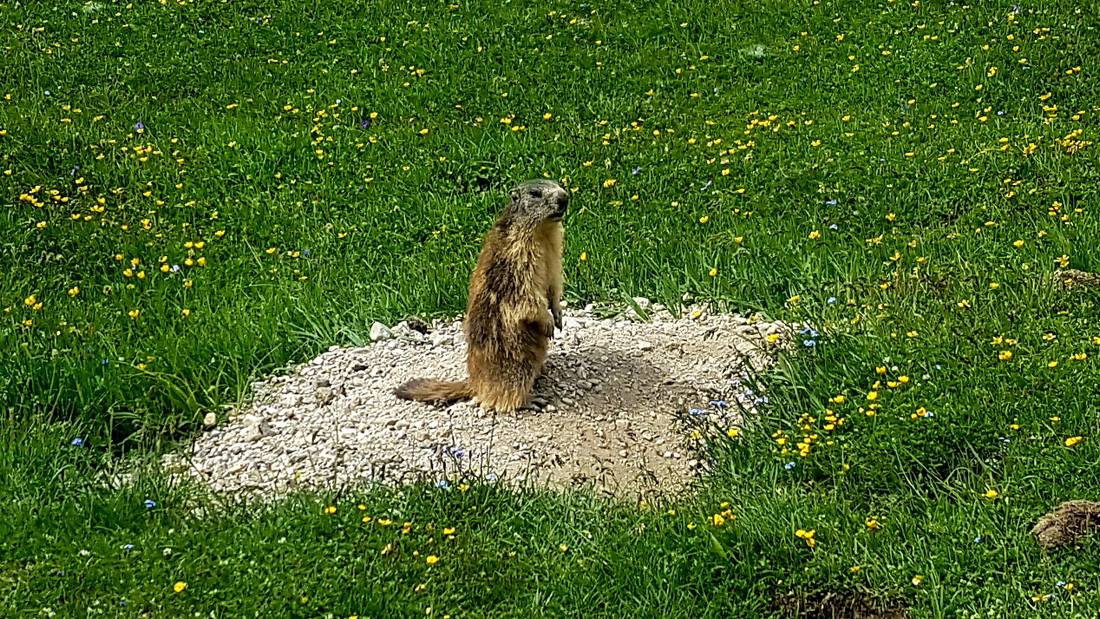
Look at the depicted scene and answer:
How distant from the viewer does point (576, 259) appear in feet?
29.5

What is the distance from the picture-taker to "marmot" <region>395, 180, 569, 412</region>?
701cm

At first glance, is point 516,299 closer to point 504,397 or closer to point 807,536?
point 504,397

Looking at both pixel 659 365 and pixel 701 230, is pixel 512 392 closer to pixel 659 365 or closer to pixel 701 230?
pixel 659 365

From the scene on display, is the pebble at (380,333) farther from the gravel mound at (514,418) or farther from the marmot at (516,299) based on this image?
the marmot at (516,299)

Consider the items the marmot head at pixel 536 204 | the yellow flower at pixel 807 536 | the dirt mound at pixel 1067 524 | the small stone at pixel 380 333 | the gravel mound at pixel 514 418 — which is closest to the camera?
the dirt mound at pixel 1067 524

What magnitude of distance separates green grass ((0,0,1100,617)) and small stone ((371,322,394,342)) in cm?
17

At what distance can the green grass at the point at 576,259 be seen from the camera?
5.73 metres

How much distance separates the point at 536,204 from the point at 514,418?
1.09 m

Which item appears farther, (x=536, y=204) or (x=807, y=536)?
(x=536, y=204)

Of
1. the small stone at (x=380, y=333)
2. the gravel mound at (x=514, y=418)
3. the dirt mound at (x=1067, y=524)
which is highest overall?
the dirt mound at (x=1067, y=524)

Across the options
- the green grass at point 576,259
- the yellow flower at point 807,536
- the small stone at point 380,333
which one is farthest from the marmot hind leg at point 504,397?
the yellow flower at point 807,536

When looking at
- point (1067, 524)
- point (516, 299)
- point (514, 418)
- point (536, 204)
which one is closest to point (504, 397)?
point (514, 418)

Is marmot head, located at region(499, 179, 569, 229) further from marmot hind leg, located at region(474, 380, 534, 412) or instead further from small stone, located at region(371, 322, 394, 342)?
small stone, located at region(371, 322, 394, 342)

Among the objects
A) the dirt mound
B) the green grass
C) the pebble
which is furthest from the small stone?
the dirt mound
